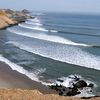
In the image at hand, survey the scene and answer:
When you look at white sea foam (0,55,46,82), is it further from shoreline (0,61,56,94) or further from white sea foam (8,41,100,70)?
white sea foam (8,41,100,70)

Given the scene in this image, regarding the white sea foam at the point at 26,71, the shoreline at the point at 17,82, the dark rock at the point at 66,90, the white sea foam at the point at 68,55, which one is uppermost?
the dark rock at the point at 66,90

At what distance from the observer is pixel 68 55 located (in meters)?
32.2

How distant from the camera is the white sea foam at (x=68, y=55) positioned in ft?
94.4

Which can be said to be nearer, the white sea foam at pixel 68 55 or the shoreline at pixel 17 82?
the shoreline at pixel 17 82

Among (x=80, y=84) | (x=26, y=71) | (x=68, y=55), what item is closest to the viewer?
(x=80, y=84)

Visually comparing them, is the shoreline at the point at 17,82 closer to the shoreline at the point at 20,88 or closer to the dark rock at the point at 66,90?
the shoreline at the point at 20,88

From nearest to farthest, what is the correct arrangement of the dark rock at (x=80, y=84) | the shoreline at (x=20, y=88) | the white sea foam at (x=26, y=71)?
the shoreline at (x=20, y=88)
the dark rock at (x=80, y=84)
the white sea foam at (x=26, y=71)

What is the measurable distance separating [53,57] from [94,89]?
431 inches

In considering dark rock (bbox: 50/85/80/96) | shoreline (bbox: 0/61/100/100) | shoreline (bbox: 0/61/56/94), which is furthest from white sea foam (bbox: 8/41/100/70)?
dark rock (bbox: 50/85/80/96)

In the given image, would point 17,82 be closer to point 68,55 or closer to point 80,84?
point 80,84

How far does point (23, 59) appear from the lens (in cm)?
3039

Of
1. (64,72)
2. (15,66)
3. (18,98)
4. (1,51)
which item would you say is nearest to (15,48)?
(1,51)

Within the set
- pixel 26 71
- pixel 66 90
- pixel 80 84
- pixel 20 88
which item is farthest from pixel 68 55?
pixel 20 88

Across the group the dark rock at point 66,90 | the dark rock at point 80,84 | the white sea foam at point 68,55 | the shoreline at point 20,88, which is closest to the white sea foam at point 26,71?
the shoreline at point 20,88
